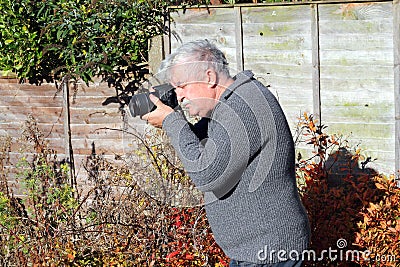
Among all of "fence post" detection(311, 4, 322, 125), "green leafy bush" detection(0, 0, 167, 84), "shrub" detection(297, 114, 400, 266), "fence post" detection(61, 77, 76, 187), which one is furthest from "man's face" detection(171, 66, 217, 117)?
"fence post" detection(61, 77, 76, 187)

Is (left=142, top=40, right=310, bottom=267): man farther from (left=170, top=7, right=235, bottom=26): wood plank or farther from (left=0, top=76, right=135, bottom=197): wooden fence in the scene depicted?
(left=0, top=76, right=135, bottom=197): wooden fence

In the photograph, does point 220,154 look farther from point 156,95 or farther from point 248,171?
point 156,95

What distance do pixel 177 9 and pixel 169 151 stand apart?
142cm

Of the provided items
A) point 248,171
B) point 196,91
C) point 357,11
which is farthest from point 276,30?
point 248,171

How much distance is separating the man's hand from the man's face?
0.12 m

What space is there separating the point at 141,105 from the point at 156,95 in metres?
0.08

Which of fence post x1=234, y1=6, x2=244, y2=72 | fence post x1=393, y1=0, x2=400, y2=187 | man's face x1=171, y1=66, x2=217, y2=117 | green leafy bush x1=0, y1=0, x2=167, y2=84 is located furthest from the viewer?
green leafy bush x1=0, y1=0, x2=167, y2=84

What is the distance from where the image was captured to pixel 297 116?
4785 millimetres

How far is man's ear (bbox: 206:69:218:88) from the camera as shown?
2777mm

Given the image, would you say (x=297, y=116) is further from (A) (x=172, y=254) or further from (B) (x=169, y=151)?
(A) (x=172, y=254)

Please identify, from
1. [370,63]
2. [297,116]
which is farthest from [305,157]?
[370,63]

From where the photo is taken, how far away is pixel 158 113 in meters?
2.90

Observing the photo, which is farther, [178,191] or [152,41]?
[152,41]

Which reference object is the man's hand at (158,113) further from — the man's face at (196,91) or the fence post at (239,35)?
the fence post at (239,35)
